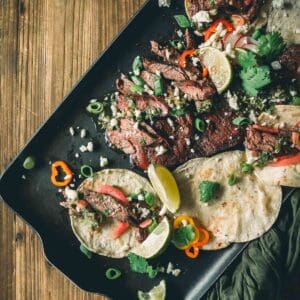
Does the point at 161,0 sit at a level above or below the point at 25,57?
above

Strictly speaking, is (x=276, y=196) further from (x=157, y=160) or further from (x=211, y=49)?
(x=211, y=49)

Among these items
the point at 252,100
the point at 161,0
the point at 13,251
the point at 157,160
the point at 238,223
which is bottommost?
the point at 13,251

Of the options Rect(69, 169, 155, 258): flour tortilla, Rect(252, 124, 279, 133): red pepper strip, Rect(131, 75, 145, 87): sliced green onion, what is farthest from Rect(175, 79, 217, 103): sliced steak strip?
Rect(69, 169, 155, 258): flour tortilla

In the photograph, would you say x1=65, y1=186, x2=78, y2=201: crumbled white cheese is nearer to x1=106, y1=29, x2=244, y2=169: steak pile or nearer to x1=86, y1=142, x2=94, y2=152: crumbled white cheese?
x1=86, y1=142, x2=94, y2=152: crumbled white cheese

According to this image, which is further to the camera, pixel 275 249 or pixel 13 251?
pixel 13 251

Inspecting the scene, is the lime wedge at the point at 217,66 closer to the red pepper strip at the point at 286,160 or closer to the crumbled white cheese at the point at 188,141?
the crumbled white cheese at the point at 188,141

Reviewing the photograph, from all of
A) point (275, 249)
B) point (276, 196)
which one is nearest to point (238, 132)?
point (276, 196)

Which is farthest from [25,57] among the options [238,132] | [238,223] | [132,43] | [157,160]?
[238,223]
